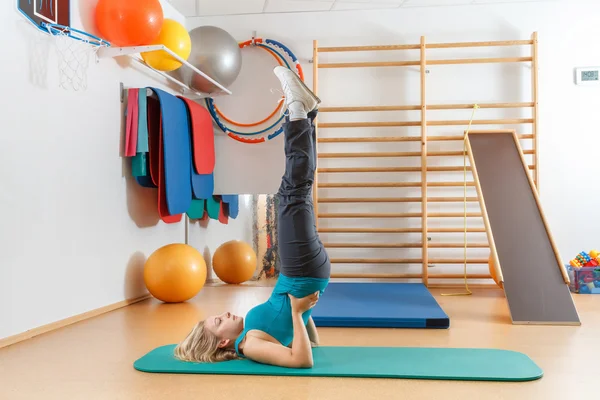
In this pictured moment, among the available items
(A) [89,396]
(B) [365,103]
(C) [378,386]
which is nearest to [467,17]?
(B) [365,103]

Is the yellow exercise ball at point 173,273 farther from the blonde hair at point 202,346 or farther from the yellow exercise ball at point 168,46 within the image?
the blonde hair at point 202,346

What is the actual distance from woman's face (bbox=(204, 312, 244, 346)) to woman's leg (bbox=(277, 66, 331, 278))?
35cm

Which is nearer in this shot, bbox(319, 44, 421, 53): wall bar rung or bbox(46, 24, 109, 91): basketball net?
bbox(46, 24, 109, 91): basketball net

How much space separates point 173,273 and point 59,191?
1.08 metres

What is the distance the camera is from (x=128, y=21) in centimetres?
380

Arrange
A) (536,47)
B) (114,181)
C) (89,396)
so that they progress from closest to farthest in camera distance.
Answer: (89,396)
(114,181)
(536,47)

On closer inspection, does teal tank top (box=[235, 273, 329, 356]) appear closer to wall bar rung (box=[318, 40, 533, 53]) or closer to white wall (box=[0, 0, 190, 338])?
white wall (box=[0, 0, 190, 338])

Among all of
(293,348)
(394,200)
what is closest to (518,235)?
(394,200)

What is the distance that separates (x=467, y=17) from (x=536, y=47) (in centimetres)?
73

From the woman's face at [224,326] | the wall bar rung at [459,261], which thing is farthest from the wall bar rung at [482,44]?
the woman's face at [224,326]

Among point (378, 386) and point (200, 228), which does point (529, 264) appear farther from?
point (200, 228)

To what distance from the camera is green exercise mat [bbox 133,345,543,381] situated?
2.49 metres

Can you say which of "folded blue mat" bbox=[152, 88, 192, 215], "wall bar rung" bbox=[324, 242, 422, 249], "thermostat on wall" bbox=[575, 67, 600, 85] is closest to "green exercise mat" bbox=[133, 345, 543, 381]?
"folded blue mat" bbox=[152, 88, 192, 215]

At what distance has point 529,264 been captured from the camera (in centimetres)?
401
